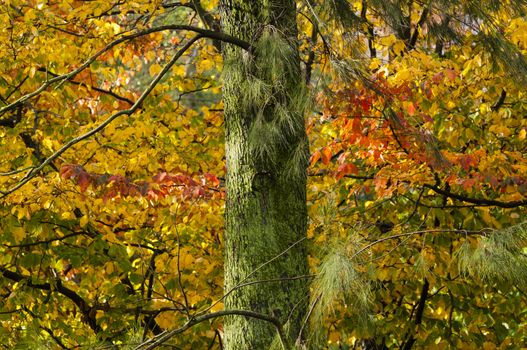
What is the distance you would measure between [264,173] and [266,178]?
0.09 ft

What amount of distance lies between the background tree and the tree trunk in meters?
0.01

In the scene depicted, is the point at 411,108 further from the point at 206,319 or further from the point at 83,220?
the point at 206,319

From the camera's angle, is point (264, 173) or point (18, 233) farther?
point (18, 233)

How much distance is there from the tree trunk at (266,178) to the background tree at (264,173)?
0.04 feet

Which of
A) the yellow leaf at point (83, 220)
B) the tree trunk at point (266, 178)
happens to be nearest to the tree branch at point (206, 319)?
the tree trunk at point (266, 178)

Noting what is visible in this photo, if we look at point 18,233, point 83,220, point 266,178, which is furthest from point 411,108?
point 18,233

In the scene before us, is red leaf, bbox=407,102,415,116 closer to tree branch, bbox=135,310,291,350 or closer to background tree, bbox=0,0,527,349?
background tree, bbox=0,0,527,349

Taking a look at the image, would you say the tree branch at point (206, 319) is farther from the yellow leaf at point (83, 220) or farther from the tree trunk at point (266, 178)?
the yellow leaf at point (83, 220)

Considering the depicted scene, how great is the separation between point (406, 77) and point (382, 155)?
564mm

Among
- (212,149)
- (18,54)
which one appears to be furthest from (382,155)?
(18,54)

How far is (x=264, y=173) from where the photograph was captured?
421 cm

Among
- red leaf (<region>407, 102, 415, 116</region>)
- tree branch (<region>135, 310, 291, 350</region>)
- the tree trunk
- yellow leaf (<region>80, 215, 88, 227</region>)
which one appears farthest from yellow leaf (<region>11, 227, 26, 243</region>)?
red leaf (<region>407, 102, 415, 116</region>)

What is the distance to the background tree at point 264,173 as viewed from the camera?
413 cm

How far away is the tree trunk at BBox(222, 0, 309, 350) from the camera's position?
13.4 ft
